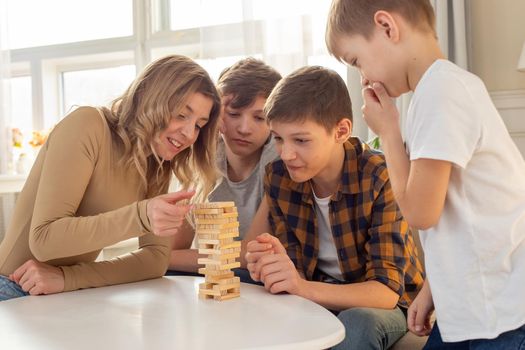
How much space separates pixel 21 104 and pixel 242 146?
8.44 ft

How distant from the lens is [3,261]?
1.77m

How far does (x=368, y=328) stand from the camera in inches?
60.8

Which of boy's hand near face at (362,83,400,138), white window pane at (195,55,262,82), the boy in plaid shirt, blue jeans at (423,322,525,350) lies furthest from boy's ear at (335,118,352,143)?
white window pane at (195,55,262,82)

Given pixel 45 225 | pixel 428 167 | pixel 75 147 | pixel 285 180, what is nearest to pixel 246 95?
pixel 285 180

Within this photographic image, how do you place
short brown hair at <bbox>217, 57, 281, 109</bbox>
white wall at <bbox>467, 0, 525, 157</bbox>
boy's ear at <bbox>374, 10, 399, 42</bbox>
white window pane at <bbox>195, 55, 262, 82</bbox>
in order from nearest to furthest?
1. boy's ear at <bbox>374, 10, 399, 42</bbox>
2. short brown hair at <bbox>217, 57, 281, 109</bbox>
3. white wall at <bbox>467, 0, 525, 157</bbox>
4. white window pane at <bbox>195, 55, 262, 82</bbox>

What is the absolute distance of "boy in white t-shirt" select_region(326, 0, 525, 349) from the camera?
1.20 metres

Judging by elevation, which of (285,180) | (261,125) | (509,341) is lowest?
(509,341)

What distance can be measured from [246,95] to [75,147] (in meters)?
0.63

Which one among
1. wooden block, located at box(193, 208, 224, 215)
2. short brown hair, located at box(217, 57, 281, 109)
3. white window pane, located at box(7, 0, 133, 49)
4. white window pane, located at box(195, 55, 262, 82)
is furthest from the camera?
white window pane, located at box(7, 0, 133, 49)

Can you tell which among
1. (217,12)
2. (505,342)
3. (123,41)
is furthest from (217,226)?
(123,41)

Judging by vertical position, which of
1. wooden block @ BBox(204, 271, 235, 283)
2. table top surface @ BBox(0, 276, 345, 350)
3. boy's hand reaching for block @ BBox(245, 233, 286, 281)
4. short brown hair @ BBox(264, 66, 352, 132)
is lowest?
table top surface @ BBox(0, 276, 345, 350)

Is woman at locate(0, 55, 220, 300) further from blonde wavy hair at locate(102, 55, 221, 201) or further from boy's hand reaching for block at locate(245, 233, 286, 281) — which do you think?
boy's hand reaching for block at locate(245, 233, 286, 281)

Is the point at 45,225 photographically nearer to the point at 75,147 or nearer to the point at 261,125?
the point at 75,147

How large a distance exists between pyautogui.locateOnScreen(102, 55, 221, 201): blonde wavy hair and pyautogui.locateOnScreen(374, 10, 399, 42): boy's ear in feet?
2.15
